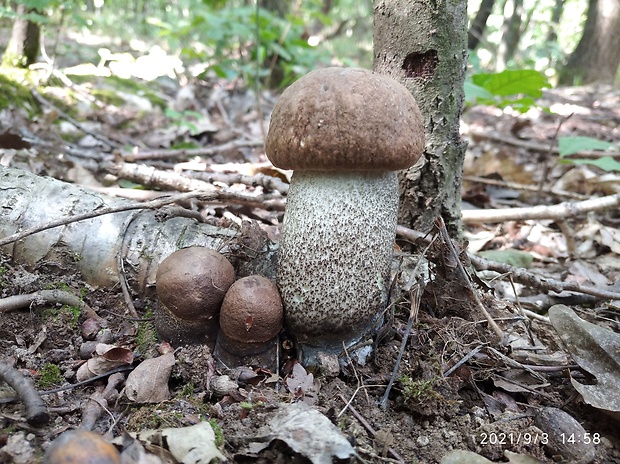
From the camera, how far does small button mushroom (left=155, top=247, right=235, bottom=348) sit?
6.89 ft

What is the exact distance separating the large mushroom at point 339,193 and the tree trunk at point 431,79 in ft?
1.88

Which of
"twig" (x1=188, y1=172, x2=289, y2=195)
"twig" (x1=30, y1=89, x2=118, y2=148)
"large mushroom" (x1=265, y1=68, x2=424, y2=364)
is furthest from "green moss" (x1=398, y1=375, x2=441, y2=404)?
"twig" (x1=30, y1=89, x2=118, y2=148)

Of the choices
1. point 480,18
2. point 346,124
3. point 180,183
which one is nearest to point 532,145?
point 480,18

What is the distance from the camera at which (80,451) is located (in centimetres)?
122

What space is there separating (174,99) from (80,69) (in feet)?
5.55

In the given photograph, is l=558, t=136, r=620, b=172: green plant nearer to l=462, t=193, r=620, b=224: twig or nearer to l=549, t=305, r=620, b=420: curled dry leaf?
l=462, t=193, r=620, b=224: twig

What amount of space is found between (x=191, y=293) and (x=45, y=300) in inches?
32.4

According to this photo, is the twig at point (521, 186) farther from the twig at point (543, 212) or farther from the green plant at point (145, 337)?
the green plant at point (145, 337)

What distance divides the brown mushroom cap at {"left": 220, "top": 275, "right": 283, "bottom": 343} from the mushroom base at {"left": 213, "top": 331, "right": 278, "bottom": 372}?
69mm

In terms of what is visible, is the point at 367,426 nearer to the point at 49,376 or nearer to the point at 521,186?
the point at 49,376

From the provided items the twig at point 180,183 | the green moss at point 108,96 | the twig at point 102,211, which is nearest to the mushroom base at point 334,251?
the twig at point 102,211

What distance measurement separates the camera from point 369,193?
2.21m

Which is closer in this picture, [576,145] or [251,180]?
[251,180]

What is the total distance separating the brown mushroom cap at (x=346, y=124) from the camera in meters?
1.91
